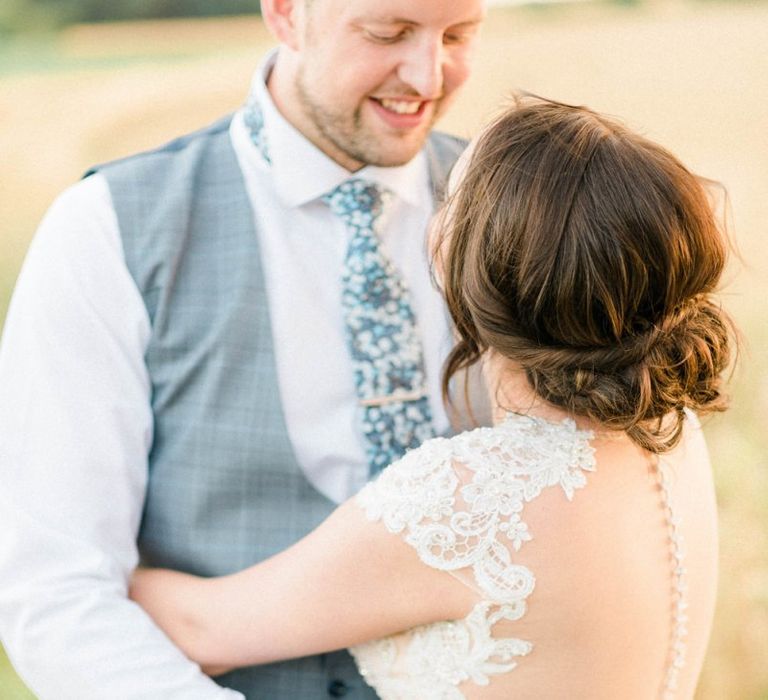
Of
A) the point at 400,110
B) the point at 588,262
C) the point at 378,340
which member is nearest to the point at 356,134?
the point at 400,110

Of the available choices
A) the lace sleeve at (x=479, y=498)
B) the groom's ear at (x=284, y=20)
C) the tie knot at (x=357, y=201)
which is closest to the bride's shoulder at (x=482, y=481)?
the lace sleeve at (x=479, y=498)

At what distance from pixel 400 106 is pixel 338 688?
1018mm

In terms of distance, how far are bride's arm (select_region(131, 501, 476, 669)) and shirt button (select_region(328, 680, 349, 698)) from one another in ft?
0.70

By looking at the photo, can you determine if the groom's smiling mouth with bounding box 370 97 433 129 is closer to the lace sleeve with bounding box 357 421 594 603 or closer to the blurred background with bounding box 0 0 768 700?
the lace sleeve with bounding box 357 421 594 603

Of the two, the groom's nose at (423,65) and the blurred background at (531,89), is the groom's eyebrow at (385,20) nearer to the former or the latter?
the groom's nose at (423,65)

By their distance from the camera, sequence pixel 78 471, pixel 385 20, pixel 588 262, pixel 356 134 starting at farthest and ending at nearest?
pixel 356 134
pixel 385 20
pixel 78 471
pixel 588 262

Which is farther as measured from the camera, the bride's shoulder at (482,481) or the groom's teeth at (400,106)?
the groom's teeth at (400,106)

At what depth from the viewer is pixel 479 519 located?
1.33 meters

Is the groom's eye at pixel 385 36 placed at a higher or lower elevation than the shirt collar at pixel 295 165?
higher

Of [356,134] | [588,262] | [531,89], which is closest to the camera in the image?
[588,262]

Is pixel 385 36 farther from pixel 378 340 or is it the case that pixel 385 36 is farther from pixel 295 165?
pixel 378 340

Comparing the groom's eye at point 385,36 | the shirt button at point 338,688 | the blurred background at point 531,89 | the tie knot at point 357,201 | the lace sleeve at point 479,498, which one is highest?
the groom's eye at point 385,36

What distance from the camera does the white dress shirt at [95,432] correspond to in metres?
1.54

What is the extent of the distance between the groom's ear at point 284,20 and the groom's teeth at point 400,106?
0.20 metres
